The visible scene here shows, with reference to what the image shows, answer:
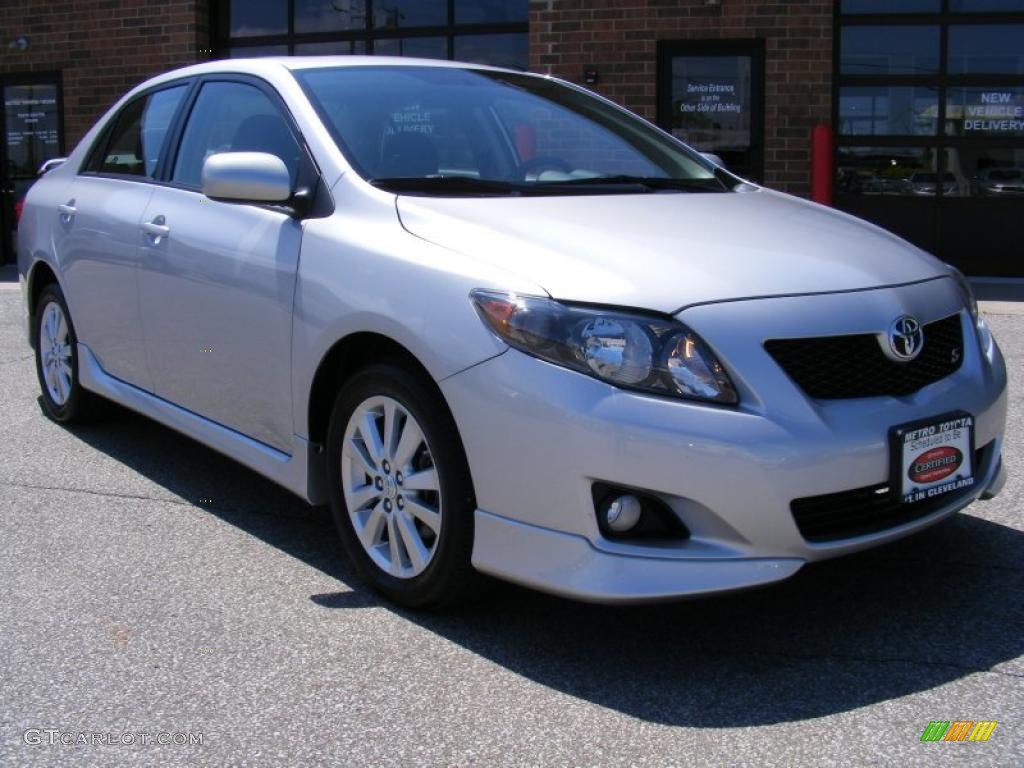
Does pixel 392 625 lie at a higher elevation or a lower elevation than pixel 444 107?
lower

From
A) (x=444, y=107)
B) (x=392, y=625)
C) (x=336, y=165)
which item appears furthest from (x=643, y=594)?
(x=444, y=107)

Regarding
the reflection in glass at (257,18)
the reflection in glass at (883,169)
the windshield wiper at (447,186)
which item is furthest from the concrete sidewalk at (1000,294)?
the reflection in glass at (257,18)

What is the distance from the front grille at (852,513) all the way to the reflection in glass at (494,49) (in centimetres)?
937

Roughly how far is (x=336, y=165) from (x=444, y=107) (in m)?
0.65

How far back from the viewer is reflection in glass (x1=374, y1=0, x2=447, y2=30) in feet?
40.4

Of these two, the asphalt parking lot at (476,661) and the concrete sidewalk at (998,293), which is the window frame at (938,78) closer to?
the concrete sidewalk at (998,293)

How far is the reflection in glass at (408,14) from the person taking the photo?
40.4 ft

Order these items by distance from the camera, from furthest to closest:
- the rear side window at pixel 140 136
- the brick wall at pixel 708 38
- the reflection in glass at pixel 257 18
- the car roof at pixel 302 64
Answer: the reflection in glass at pixel 257 18 < the brick wall at pixel 708 38 < the rear side window at pixel 140 136 < the car roof at pixel 302 64

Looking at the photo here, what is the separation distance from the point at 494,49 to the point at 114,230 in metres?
7.72

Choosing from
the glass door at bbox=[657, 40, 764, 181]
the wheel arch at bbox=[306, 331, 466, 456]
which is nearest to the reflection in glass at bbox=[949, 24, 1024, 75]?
the glass door at bbox=[657, 40, 764, 181]

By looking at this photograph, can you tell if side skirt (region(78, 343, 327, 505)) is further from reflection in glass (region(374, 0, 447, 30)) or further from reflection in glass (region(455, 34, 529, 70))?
reflection in glass (region(374, 0, 447, 30))

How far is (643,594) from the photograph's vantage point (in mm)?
3031

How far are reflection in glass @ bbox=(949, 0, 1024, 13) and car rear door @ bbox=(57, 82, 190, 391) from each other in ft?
27.5

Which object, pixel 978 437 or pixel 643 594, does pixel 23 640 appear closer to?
pixel 643 594
